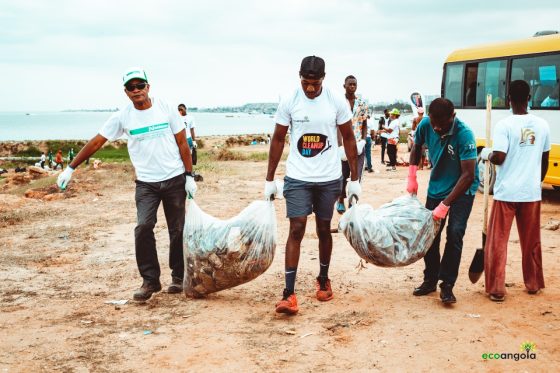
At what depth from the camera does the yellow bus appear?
9.27 meters

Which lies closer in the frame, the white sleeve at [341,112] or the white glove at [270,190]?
the white sleeve at [341,112]

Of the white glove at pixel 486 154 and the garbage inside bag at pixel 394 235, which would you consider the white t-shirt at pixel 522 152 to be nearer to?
the white glove at pixel 486 154

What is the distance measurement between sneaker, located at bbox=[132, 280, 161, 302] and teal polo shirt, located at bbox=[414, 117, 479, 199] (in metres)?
2.42

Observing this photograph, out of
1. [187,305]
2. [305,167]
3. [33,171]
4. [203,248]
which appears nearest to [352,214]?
[305,167]

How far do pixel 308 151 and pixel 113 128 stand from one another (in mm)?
1663

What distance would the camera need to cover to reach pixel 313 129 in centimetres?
411

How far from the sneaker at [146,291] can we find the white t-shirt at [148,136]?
89 centimetres

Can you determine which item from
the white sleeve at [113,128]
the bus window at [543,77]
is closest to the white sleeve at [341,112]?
the white sleeve at [113,128]

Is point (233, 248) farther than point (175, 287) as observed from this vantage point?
No

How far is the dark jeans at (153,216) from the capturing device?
4.55 m

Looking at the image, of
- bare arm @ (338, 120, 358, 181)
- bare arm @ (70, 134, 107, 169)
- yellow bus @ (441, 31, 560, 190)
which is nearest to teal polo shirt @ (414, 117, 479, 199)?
bare arm @ (338, 120, 358, 181)

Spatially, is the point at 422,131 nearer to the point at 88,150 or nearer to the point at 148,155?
the point at 148,155

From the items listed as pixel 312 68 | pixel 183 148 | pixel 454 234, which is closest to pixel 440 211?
pixel 454 234

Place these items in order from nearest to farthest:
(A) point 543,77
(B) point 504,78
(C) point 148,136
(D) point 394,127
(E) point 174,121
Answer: (C) point 148,136 < (E) point 174,121 < (A) point 543,77 < (B) point 504,78 < (D) point 394,127
